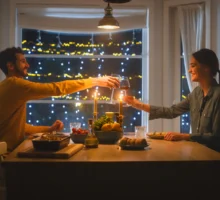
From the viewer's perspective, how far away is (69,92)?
3145 millimetres

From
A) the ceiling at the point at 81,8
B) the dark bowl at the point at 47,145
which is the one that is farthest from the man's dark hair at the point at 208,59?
the dark bowl at the point at 47,145

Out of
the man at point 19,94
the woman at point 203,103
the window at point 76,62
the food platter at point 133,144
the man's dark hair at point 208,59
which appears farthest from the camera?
the window at point 76,62

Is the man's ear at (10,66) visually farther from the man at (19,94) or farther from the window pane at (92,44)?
the window pane at (92,44)

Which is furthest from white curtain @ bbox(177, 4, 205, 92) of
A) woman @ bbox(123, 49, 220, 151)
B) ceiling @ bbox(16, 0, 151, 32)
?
woman @ bbox(123, 49, 220, 151)

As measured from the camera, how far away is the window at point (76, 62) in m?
4.93

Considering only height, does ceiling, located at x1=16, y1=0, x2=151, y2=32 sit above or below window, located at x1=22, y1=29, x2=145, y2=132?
above

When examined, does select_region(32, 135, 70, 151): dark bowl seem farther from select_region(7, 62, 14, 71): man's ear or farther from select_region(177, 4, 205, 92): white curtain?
select_region(177, 4, 205, 92): white curtain

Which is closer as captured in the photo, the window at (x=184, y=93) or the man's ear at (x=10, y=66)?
the man's ear at (x=10, y=66)

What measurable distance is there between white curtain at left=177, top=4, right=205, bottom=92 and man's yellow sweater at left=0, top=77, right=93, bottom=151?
5.76 ft
